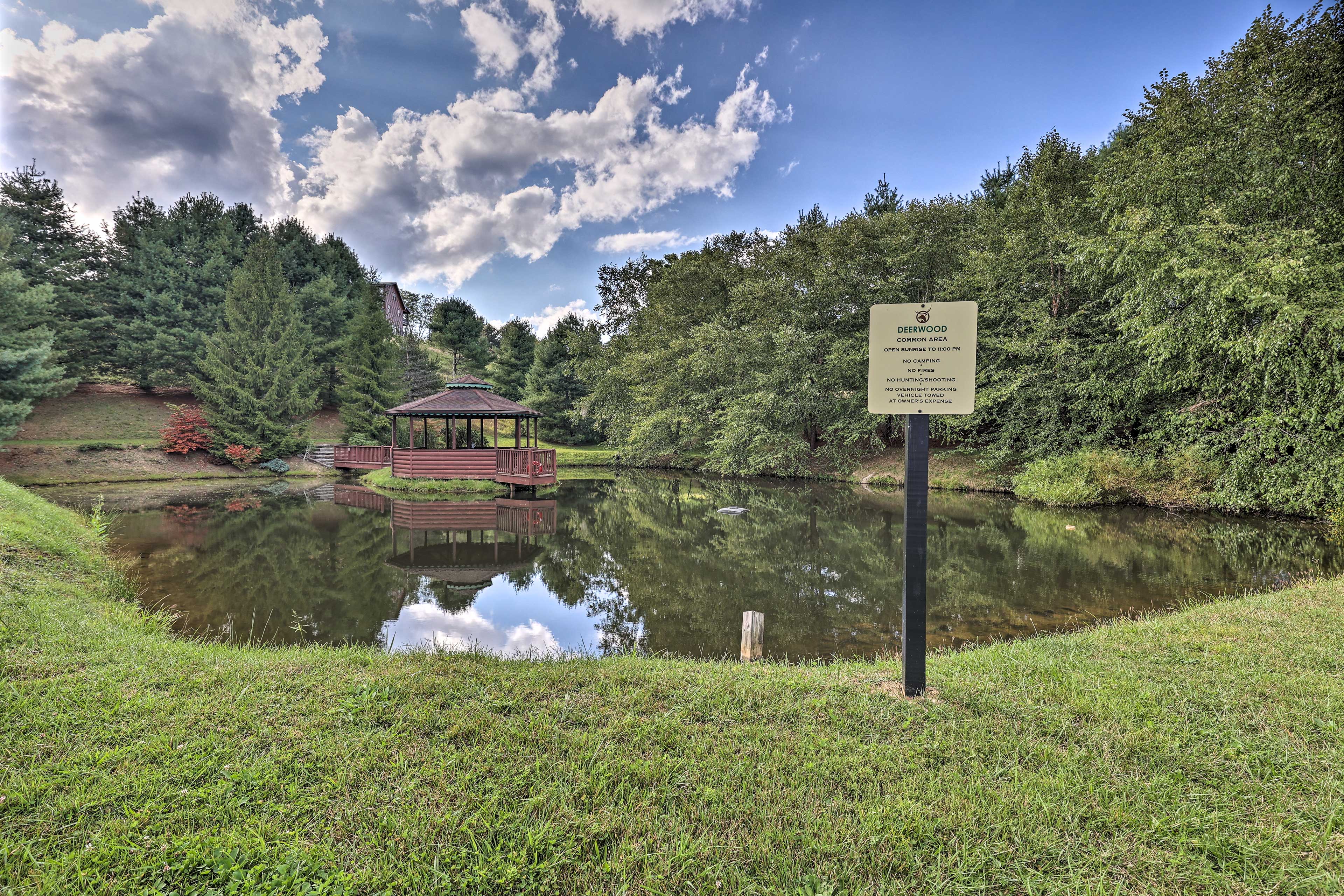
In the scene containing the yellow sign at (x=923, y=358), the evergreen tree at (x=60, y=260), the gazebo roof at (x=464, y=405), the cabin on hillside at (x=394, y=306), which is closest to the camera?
the yellow sign at (x=923, y=358)

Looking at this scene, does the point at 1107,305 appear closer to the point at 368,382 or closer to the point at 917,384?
the point at 917,384

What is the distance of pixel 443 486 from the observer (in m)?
17.5

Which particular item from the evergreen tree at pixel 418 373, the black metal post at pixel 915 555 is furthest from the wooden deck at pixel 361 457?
the black metal post at pixel 915 555

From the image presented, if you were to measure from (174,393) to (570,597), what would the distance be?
29.4 meters

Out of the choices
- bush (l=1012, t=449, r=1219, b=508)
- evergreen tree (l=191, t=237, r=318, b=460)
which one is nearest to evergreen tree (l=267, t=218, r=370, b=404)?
evergreen tree (l=191, t=237, r=318, b=460)

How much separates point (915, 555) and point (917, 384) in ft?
3.42

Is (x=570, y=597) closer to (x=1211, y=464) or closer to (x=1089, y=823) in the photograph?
(x=1089, y=823)

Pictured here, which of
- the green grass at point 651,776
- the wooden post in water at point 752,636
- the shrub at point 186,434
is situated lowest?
the wooden post in water at point 752,636

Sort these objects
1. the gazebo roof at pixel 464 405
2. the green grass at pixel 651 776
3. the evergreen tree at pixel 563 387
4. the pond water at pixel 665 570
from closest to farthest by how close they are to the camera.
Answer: the green grass at pixel 651 776 → the pond water at pixel 665 570 → the gazebo roof at pixel 464 405 → the evergreen tree at pixel 563 387

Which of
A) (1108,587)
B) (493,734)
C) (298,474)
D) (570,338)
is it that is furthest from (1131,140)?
(298,474)

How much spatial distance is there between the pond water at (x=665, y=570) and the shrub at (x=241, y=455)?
22.0 feet

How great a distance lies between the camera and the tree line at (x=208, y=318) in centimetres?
2192

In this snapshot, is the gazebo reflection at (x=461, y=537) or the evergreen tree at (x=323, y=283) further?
the evergreen tree at (x=323, y=283)

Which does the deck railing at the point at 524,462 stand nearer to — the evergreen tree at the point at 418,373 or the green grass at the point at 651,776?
the green grass at the point at 651,776
